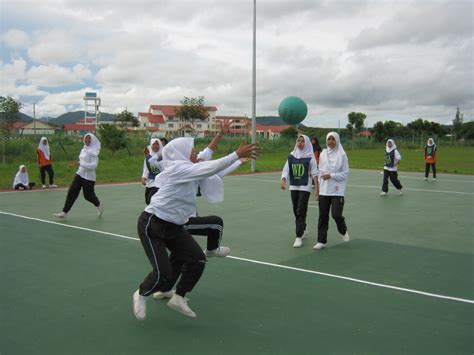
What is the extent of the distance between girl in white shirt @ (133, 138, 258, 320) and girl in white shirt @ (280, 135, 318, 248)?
11.5 ft

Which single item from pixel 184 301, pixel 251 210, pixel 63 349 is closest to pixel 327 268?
pixel 184 301

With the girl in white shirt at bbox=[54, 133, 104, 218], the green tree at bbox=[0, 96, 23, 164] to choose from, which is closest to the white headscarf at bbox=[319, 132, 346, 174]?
the girl in white shirt at bbox=[54, 133, 104, 218]

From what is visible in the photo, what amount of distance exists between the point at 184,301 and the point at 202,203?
8293 millimetres

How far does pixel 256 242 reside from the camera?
840cm

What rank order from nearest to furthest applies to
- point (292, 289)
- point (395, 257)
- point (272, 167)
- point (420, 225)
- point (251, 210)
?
point (292, 289)
point (395, 257)
point (420, 225)
point (251, 210)
point (272, 167)

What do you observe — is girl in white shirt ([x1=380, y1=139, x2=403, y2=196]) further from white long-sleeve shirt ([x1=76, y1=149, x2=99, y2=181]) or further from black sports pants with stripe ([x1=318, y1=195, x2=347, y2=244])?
white long-sleeve shirt ([x1=76, y1=149, x2=99, y2=181])

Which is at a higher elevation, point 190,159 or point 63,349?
point 190,159

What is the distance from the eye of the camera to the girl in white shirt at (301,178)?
8109 millimetres

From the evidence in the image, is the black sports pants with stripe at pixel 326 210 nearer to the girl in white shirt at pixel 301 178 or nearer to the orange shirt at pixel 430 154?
the girl in white shirt at pixel 301 178

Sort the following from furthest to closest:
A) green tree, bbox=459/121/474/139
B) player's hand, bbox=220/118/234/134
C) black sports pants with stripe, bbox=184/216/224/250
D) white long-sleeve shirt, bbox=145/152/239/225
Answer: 1. green tree, bbox=459/121/474/139
2. black sports pants with stripe, bbox=184/216/224/250
3. player's hand, bbox=220/118/234/134
4. white long-sleeve shirt, bbox=145/152/239/225

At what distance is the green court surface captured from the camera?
4270 millimetres

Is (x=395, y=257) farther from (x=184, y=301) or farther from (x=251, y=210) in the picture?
(x=251, y=210)

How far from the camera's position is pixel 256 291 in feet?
18.5

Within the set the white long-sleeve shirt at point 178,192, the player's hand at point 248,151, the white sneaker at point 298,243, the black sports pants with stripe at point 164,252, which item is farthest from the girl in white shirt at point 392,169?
the white long-sleeve shirt at point 178,192
